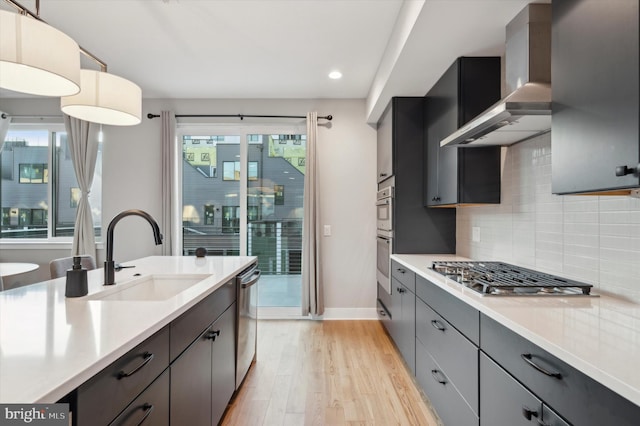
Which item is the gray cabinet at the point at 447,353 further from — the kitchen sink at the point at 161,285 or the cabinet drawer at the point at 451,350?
the kitchen sink at the point at 161,285

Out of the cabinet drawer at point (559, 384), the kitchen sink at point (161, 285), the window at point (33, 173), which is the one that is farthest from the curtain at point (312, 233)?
the window at point (33, 173)

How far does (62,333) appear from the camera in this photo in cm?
95

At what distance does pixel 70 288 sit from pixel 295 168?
2974 mm

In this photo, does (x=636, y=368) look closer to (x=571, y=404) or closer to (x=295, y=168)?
(x=571, y=404)

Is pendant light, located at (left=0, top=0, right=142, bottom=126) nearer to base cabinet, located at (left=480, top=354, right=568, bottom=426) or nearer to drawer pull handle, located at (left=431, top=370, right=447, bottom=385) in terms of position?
base cabinet, located at (left=480, top=354, right=568, bottom=426)

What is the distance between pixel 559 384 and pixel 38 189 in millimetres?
5310

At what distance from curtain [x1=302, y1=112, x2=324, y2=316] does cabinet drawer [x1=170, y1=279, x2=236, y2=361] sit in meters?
1.87

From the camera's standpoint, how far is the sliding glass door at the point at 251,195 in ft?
13.5

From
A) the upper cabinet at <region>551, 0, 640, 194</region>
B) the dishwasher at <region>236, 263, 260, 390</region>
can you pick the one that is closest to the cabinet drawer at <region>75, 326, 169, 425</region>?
the dishwasher at <region>236, 263, 260, 390</region>

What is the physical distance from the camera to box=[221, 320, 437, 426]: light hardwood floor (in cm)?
204

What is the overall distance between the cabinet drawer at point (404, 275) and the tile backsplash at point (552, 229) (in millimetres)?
603

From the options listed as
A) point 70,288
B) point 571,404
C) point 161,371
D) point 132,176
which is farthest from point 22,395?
point 132,176

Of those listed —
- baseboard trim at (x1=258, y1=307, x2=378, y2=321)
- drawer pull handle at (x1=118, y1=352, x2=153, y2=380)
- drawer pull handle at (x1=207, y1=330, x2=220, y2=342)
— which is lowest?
baseboard trim at (x1=258, y1=307, x2=378, y2=321)

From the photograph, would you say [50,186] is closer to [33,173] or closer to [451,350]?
[33,173]
